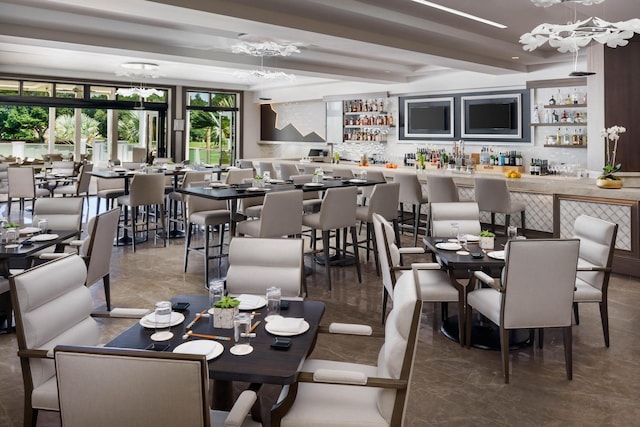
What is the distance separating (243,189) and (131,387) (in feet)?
14.5

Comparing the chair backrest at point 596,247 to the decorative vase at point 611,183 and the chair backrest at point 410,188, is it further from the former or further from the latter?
the chair backrest at point 410,188

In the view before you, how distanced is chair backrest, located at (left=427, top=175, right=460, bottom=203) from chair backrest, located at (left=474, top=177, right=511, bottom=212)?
308mm

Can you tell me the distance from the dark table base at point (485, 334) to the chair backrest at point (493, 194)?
2707 millimetres

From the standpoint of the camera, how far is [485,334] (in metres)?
4.02

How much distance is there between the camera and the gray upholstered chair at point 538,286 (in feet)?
10.4

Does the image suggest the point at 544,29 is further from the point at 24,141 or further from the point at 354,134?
the point at 24,141

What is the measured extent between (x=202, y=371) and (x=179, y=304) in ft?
3.89

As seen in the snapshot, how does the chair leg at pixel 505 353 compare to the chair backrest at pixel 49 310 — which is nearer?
the chair backrest at pixel 49 310

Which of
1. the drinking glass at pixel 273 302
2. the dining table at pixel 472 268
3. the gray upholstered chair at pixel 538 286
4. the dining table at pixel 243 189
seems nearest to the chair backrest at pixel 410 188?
the dining table at pixel 243 189

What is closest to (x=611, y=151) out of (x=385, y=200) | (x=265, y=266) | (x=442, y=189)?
(x=442, y=189)

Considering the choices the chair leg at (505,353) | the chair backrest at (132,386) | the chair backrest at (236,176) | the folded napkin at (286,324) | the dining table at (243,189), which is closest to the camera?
the chair backrest at (132,386)

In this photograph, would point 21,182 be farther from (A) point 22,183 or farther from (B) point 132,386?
(B) point 132,386

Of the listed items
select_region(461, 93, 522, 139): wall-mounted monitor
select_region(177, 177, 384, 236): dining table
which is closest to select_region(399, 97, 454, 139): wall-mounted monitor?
select_region(461, 93, 522, 139): wall-mounted monitor

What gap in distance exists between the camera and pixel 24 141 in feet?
40.6
